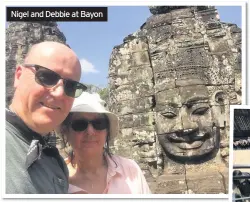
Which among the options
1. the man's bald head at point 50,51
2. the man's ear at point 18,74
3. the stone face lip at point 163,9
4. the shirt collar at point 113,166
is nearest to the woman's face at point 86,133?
the shirt collar at point 113,166

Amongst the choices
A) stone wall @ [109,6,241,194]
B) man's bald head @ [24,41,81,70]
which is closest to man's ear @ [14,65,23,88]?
man's bald head @ [24,41,81,70]

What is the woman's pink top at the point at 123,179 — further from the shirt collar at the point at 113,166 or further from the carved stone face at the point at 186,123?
the carved stone face at the point at 186,123

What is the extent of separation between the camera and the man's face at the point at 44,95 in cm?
728

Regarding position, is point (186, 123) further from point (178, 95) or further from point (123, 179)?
point (123, 179)

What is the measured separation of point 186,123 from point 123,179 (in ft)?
4.25

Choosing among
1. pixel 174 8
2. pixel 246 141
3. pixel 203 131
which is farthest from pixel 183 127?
pixel 246 141

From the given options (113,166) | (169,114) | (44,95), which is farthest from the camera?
(169,114)

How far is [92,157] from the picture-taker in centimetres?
760

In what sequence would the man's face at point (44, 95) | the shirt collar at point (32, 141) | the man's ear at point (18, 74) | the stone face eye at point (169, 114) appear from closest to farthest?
the shirt collar at point (32, 141) → the man's face at point (44, 95) → the man's ear at point (18, 74) → the stone face eye at point (169, 114)

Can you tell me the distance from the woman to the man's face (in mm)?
185

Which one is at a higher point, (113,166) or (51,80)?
(51,80)

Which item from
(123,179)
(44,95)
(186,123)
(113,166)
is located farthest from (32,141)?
(186,123)

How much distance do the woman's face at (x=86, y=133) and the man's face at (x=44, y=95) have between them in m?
0.22
